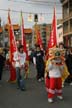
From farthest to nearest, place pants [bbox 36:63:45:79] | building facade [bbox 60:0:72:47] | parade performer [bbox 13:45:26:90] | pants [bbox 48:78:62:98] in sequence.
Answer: building facade [bbox 60:0:72:47]
pants [bbox 36:63:45:79]
parade performer [bbox 13:45:26:90]
pants [bbox 48:78:62:98]

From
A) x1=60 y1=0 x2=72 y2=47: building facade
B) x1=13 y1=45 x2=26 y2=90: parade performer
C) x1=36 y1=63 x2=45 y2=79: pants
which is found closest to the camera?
x1=13 y1=45 x2=26 y2=90: parade performer

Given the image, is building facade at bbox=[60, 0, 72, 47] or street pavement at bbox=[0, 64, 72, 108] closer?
street pavement at bbox=[0, 64, 72, 108]

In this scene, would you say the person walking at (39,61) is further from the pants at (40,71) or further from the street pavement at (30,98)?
the street pavement at (30,98)

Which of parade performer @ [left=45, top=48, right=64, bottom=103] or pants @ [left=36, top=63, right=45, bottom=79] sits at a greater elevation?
parade performer @ [left=45, top=48, right=64, bottom=103]

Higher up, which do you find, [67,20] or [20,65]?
[67,20]

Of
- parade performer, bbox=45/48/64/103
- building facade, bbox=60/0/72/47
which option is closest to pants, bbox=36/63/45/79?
parade performer, bbox=45/48/64/103

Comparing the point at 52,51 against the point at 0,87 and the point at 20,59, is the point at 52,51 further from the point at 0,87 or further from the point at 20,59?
the point at 0,87

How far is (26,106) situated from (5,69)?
17810 mm

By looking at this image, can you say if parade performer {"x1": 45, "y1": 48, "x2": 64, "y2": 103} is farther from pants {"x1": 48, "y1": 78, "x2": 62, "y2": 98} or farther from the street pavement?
the street pavement

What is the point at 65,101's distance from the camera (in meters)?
11.0

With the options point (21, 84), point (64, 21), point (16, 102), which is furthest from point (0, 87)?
point (64, 21)

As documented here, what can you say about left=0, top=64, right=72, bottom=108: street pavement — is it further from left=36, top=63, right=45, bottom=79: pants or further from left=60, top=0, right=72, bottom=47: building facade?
left=60, top=0, right=72, bottom=47: building facade

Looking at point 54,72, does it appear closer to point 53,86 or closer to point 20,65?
point 53,86

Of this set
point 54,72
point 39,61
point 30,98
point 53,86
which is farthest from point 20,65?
point 39,61
